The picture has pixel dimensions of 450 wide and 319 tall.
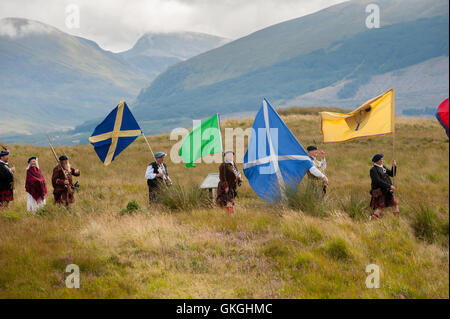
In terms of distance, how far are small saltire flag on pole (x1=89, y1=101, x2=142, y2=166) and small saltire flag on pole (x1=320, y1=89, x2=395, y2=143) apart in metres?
5.95

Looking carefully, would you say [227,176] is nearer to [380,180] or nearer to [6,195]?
[380,180]

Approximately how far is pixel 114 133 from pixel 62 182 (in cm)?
222

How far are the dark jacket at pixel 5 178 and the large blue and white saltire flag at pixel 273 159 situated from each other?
7.32 meters

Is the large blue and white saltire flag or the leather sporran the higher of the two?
the large blue and white saltire flag

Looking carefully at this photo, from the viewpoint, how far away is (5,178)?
12609 mm

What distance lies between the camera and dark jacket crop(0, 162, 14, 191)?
12.5 m

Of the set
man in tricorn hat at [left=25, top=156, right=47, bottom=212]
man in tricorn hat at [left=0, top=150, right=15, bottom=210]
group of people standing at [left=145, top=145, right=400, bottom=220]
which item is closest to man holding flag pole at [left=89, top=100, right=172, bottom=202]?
group of people standing at [left=145, top=145, right=400, bottom=220]

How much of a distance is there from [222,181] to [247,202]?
2.36 metres

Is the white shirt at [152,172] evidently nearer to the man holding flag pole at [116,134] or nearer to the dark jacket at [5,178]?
the man holding flag pole at [116,134]

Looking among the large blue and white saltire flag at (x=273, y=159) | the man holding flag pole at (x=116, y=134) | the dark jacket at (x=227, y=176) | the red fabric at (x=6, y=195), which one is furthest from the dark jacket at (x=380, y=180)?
the red fabric at (x=6, y=195)

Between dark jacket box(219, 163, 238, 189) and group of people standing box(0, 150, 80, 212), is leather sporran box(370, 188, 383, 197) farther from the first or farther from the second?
group of people standing box(0, 150, 80, 212)

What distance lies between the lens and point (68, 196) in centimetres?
1252

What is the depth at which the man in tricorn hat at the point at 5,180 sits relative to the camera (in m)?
12.5
